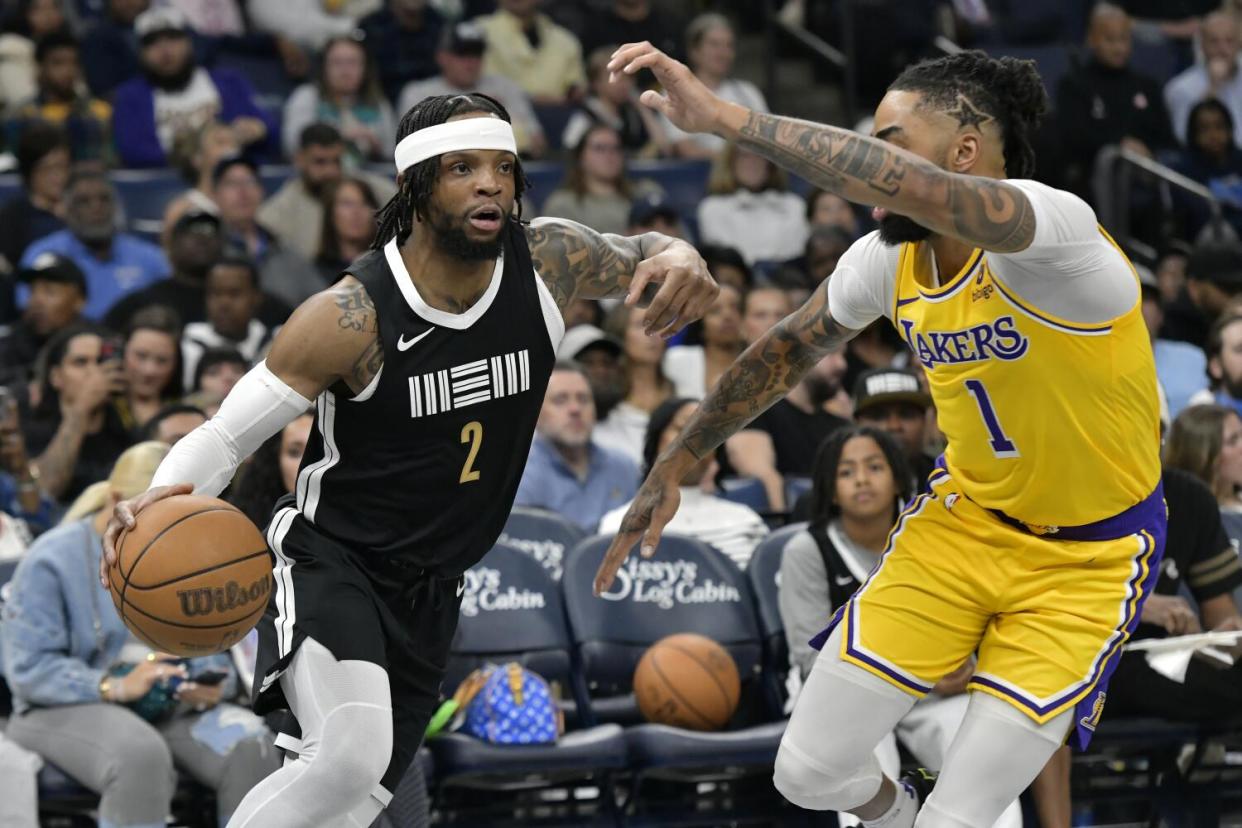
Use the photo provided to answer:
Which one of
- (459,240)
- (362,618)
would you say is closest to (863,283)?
(459,240)

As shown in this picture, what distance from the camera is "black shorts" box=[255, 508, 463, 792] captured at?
16.3 ft

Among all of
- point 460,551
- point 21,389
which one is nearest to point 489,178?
point 460,551

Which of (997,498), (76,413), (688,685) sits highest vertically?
(76,413)

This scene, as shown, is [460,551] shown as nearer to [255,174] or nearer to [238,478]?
[238,478]

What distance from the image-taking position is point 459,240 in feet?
16.5

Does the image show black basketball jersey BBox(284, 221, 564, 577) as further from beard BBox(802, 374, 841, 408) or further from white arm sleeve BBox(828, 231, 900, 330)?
beard BBox(802, 374, 841, 408)

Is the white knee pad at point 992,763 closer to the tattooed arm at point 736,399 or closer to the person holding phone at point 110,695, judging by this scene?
the tattooed arm at point 736,399

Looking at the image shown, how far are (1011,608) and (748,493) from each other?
3.82 metres

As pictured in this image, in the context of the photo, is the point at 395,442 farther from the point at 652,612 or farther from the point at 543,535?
the point at 543,535

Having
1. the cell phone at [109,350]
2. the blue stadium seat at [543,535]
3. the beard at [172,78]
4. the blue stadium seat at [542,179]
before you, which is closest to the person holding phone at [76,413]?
the cell phone at [109,350]

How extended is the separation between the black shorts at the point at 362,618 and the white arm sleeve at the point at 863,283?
1.30 metres

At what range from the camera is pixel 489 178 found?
5.07 meters

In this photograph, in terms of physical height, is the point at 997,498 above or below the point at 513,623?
above

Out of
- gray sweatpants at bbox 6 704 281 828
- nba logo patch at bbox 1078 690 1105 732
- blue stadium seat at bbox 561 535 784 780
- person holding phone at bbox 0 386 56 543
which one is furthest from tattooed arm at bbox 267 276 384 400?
person holding phone at bbox 0 386 56 543
